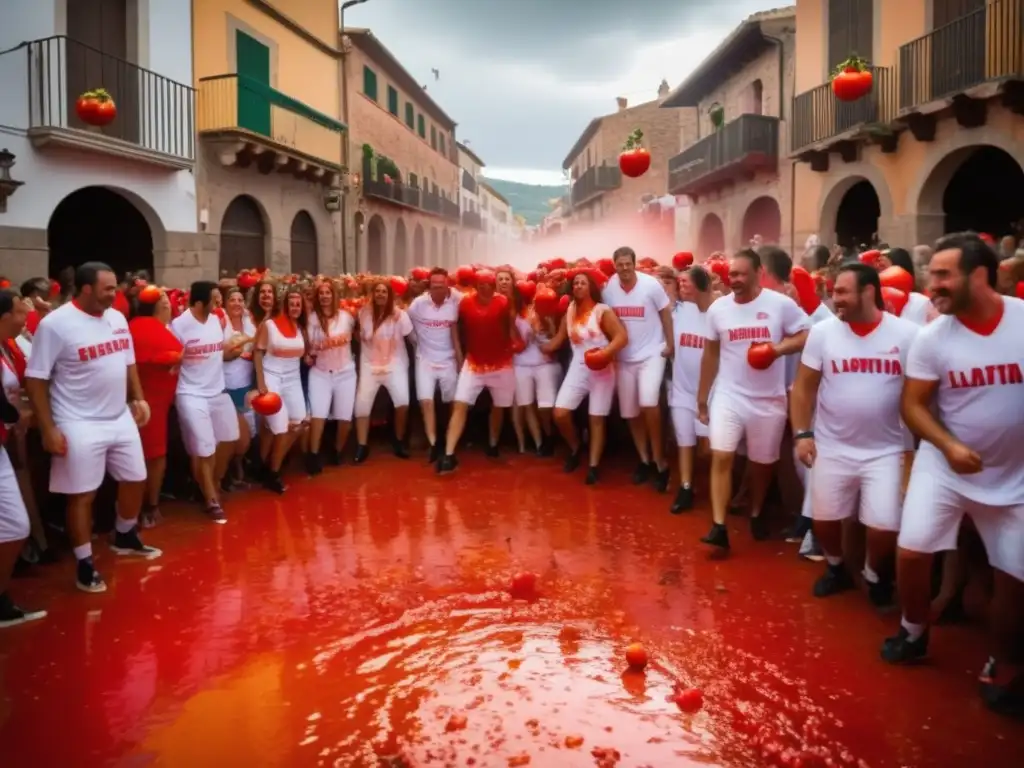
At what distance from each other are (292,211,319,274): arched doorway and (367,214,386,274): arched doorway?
683 cm

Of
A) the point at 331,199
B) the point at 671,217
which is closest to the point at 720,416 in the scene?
the point at 331,199

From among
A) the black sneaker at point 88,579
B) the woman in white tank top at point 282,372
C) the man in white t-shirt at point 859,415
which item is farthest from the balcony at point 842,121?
the black sneaker at point 88,579

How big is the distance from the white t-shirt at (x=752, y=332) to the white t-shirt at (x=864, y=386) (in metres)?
1.06

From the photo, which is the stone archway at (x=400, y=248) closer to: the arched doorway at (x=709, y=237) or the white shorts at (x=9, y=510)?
the arched doorway at (x=709, y=237)

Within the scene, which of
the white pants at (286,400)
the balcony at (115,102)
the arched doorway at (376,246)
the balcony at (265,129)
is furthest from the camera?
the arched doorway at (376,246)

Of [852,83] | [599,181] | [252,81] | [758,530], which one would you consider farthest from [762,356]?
[599,181]

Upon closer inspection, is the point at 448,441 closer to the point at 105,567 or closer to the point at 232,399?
the point at 232,399

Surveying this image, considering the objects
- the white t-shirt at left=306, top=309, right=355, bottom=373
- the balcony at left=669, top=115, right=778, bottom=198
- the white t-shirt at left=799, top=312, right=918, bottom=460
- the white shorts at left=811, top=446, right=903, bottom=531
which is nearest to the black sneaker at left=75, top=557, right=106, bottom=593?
the white t-shirt at left=306, top=309, right=355, bottom=373

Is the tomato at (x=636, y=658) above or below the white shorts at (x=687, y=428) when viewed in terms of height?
below

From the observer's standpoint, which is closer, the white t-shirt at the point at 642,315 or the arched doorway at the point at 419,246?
the white t-shirt at the point at 642,315

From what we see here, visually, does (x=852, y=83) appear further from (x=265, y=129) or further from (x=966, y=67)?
(x=265, y=129)

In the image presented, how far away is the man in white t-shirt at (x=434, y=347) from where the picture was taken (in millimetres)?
8867

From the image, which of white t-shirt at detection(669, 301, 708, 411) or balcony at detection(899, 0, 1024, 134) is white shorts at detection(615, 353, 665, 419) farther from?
balcony at detection(899, 0, 1024, 134)

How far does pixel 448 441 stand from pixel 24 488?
12.5 ft
